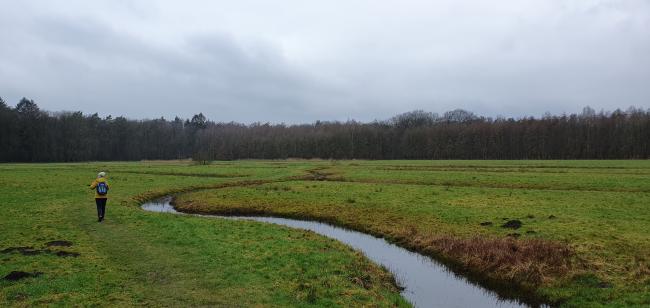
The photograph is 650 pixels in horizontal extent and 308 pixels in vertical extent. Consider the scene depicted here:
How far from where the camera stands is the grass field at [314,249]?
41.9ft

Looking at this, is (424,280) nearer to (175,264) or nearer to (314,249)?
(314,249)

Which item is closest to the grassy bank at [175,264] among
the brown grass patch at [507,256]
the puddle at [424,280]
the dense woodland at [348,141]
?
the puddle at [424,280]

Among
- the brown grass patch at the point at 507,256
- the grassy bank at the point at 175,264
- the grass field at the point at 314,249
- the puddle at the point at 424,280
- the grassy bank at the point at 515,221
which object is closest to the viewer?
the grassy bank at the point at 175,264

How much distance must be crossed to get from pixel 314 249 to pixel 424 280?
4.77 m

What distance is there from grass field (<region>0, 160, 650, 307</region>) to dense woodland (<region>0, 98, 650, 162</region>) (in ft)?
290

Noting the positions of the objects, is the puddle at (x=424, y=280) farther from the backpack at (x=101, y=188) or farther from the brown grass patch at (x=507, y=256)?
the backpack at (x=101, y=188)

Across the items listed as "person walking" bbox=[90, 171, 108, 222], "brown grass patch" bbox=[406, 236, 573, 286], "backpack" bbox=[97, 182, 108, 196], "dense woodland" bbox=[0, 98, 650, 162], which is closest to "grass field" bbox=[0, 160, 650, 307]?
"brown grass patch" bbox=[406, 236, 573, 286]

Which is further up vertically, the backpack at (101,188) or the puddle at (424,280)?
the backpack at (101,188)

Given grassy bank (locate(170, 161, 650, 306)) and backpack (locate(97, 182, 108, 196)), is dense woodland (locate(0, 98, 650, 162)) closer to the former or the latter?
grassy bank (locate(170, 161, 650, 306))

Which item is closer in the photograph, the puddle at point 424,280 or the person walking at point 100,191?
the puddle at point 424,280

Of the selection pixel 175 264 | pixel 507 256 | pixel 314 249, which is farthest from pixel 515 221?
pixel 175 264

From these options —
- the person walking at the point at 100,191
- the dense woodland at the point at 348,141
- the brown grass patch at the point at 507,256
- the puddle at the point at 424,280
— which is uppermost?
the dense woodland at the point at 348,141

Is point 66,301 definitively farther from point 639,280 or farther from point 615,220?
point 615,220

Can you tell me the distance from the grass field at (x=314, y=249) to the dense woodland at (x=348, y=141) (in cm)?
8853
